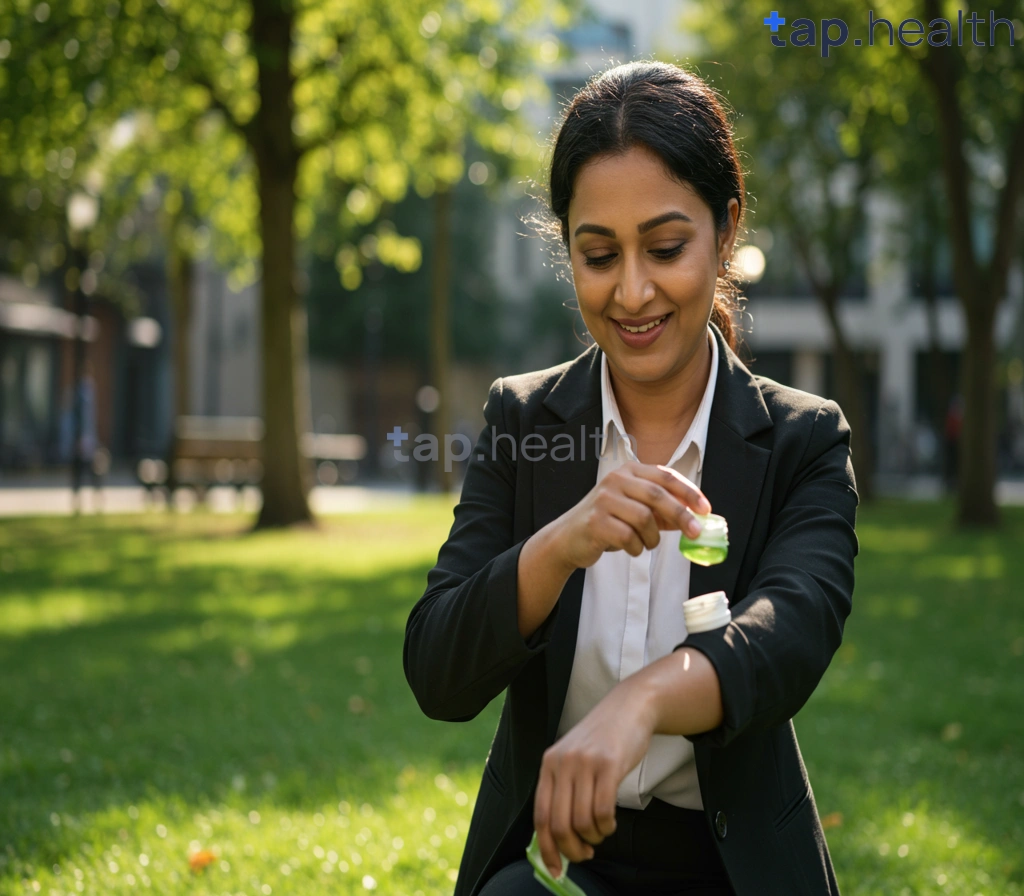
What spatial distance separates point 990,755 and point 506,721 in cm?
403

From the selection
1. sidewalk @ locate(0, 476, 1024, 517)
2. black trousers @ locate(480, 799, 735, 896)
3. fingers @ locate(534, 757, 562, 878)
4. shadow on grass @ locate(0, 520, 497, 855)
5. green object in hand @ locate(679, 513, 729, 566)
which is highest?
green object in hand @ locate(679, 513, 729, 566)

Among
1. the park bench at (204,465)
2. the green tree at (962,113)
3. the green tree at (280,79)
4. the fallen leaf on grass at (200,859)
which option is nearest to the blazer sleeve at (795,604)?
the fallen leaf on grass at (200,859)

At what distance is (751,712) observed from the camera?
1669mm

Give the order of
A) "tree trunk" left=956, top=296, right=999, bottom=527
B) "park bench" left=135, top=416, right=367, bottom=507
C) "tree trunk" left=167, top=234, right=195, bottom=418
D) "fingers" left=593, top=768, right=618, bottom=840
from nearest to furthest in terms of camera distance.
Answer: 1. "fingers" left=593, top=768, right=618, bottom=840
2. "tree trunk" left=956, top=296, right=999, bottom=527
3. "park bench" left=135, top=416, right=367, bottom=507
4. "tree trunk" left=167, top=234, right=195, bottom=418

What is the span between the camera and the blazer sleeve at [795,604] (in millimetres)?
1656

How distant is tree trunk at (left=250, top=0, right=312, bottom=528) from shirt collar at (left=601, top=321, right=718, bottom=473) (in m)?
13.7

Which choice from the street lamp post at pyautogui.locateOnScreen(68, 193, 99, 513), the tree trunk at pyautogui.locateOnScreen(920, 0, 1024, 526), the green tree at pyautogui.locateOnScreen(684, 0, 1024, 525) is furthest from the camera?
the street lamp post at pyautogui.locateOnScreen(68, 193, 99, 513)

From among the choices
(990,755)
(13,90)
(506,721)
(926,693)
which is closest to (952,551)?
(926,693)

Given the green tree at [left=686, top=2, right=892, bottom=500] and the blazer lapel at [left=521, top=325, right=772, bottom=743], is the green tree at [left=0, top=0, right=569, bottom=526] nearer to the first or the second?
the green tree at [left=686, top=2, right=892, bottom=500]

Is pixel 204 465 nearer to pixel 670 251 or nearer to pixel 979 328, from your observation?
pixel 979 328

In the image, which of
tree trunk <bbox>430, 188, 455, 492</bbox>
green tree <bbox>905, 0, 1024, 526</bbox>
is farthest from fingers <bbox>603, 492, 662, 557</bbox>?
tree trunk <bbox>430, 188, 455, 492</bbox>

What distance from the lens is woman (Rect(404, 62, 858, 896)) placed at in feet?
6.24

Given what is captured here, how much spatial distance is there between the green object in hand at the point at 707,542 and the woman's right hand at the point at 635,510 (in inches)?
0.4

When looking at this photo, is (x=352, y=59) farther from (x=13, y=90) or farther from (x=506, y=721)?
(x=506, y=721)
